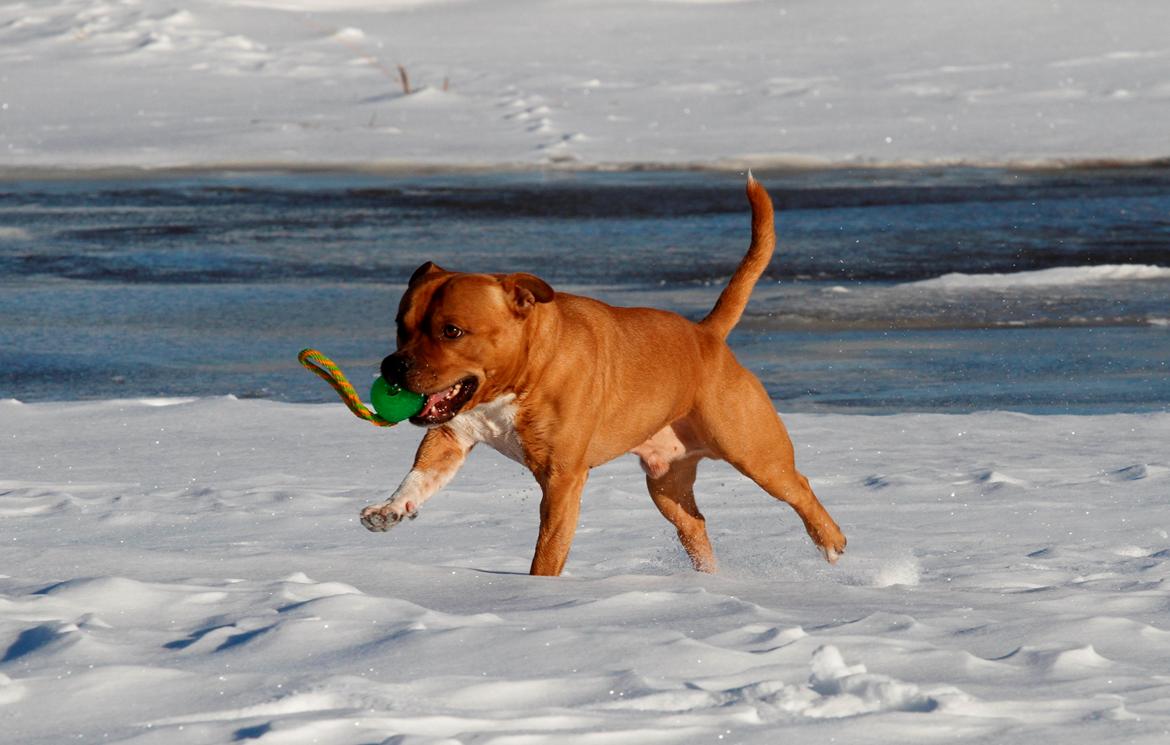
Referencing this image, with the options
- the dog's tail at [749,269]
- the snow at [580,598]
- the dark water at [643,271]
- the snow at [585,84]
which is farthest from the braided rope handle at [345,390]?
the snow at [585,84]

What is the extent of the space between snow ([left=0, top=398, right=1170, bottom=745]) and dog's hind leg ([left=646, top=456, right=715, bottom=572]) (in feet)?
0.22

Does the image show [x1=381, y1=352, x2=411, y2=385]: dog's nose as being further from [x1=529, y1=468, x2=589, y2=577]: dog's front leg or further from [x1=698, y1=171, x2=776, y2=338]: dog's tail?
[x1=698, y1=171, x2=776, y2=338]: dog's tail

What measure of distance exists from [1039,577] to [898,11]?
26746 millimetres

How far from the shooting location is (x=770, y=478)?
6113 millimetres

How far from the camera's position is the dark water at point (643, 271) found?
9883 millimetres

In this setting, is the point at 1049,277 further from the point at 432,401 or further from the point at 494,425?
the point at 432,401

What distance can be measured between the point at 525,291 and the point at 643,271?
8035 mm

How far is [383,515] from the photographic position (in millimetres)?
5258

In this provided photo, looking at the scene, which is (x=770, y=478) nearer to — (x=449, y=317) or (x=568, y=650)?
(x=449, y=317)

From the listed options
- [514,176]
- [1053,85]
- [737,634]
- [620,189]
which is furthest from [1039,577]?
[1053,85]

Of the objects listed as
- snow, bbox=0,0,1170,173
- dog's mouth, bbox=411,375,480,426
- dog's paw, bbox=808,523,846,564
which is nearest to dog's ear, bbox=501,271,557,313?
dog's mouth, bbox=411,375,480,426

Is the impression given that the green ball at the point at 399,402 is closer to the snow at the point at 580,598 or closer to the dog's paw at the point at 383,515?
the dog's paw at the point at 383,515

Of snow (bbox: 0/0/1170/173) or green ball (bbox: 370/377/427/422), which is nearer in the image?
green ball (bbox: 370/377/427/422)

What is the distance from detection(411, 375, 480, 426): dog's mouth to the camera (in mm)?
5234
